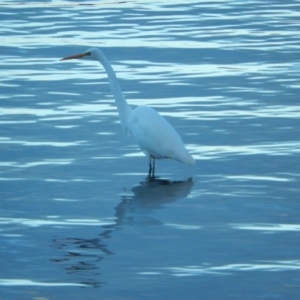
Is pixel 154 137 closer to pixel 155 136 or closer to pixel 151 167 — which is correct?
pixel 155 136

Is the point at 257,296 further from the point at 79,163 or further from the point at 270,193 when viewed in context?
the point at 79,163

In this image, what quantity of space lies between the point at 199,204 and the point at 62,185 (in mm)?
1214

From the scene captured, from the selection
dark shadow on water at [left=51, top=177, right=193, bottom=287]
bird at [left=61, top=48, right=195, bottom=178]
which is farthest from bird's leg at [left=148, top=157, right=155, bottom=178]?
dark shadow on water at [left=51, top=177, right=193, bottom=287]

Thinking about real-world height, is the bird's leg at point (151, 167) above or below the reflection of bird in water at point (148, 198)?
above

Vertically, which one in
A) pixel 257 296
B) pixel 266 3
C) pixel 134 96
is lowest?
pixel 257 296

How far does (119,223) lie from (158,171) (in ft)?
5.11

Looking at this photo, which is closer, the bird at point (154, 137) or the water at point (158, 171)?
the water at point (158, 171)

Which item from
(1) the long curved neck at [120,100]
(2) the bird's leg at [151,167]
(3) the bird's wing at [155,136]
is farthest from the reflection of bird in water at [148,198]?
(1) the long curved neck at [120,100]

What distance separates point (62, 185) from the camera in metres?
7.15

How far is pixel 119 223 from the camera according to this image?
20.4ft

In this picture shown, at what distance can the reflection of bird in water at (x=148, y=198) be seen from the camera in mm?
6348

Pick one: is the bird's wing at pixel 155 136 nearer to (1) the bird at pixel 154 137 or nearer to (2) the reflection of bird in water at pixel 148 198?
(1) the bird at pixel 154 137

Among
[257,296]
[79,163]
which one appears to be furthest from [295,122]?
[257,296]

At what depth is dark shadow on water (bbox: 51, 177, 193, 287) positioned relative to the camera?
17.5 feet
